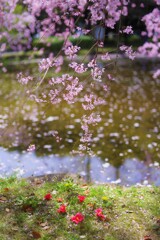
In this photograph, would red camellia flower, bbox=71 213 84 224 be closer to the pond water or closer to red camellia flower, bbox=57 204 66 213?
red camellia flower, bbox=57 204 66 213

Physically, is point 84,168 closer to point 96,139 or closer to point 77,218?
point 96,139

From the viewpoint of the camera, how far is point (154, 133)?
31.8ft

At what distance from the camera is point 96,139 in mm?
9391

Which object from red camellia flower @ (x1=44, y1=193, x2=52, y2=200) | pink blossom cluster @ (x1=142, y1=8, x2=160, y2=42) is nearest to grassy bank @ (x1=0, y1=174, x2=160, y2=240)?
red camellia flower @ (x1=44, y1=193, x2=52, y2=200)

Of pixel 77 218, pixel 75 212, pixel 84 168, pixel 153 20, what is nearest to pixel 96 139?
pixel 84 168

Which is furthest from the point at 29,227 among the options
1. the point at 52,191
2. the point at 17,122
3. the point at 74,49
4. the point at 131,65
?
the point at 131,65

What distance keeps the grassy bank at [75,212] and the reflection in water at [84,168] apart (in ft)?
4.41

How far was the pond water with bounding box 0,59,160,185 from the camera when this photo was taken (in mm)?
7668

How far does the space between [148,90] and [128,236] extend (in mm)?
10815

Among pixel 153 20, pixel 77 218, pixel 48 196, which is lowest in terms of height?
pixel 77 218

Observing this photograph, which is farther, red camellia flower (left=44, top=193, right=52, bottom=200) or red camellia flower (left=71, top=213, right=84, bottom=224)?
red camellia flower (left=44, top=193, right=52, bottom=200)

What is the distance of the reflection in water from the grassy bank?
1.35 metres

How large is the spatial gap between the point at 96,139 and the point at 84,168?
5.60ft

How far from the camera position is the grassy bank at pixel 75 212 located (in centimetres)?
455
